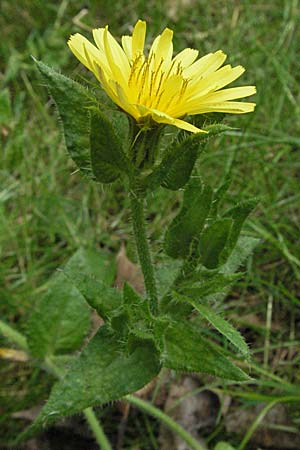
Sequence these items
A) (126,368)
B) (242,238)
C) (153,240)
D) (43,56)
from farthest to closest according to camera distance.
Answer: (43,56) < (153,240) < (242,238) < (126,368)

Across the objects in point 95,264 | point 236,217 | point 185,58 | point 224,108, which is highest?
point 185,58

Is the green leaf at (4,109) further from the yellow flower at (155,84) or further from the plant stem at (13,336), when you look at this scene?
the yellow flower at (155,84)

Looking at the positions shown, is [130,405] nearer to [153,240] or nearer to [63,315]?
[63,315]

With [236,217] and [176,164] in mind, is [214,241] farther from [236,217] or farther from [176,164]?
[176,164]

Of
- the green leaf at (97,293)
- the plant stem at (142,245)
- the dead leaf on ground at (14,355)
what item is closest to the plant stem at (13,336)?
the dead leaf on ground at (14,355)

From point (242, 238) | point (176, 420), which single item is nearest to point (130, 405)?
point (176, 420)

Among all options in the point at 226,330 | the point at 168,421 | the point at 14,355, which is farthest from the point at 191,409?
the point at 226,330

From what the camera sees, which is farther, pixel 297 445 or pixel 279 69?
pixel 279 69
